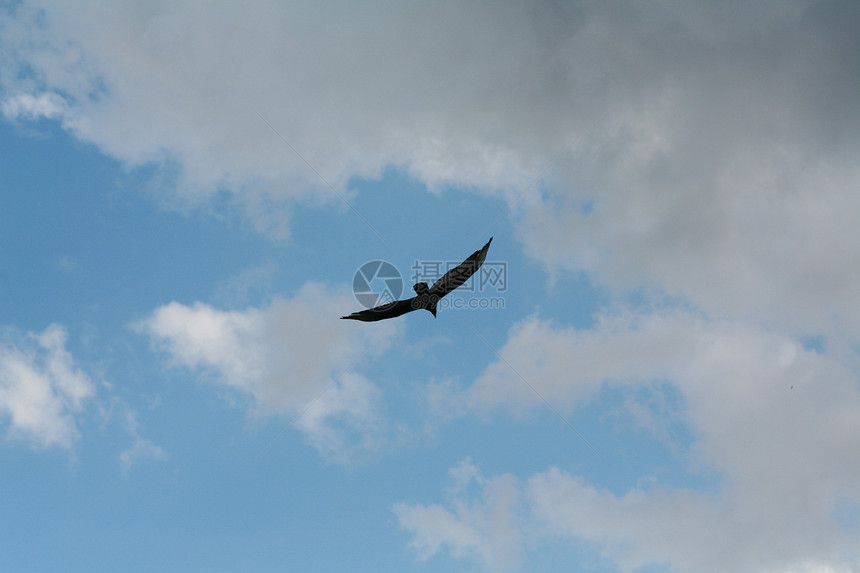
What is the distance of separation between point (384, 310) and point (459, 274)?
19.7 feet

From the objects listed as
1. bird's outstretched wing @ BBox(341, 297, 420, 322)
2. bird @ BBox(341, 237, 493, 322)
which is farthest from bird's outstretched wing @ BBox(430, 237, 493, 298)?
bird's outstretched wing @ BBox(341, 297, 420, 322)

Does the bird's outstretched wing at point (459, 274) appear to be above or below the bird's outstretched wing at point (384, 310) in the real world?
above

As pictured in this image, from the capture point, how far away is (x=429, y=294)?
123ft

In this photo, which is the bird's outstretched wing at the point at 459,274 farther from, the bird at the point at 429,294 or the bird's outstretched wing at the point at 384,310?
the bird's outstretched wing at the point at 384,310

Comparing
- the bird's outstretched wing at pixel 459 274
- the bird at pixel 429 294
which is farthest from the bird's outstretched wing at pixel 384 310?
the bird's outstretched wing at pixel 459 274

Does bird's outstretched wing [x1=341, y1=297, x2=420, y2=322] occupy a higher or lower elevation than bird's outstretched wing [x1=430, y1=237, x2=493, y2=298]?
lower

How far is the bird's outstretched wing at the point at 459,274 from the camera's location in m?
37.8

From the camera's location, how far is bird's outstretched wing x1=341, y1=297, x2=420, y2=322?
37156 mm

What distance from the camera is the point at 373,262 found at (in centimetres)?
3916

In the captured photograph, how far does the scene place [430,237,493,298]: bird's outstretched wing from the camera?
124 ft

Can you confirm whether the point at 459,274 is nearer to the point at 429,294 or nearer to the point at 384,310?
the point at 429,294

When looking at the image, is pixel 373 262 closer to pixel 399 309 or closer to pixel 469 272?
pixel 399 309

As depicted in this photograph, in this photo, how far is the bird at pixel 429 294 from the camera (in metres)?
37.2

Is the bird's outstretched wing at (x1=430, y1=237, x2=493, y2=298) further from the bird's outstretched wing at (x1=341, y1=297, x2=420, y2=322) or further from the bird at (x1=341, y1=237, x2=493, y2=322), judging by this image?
the bird's outstretched wing at (x1=341, y1=297, x2=420, y2=322)
